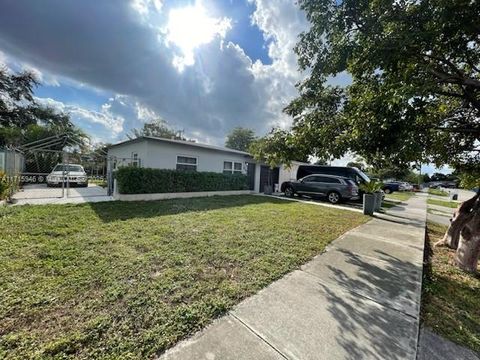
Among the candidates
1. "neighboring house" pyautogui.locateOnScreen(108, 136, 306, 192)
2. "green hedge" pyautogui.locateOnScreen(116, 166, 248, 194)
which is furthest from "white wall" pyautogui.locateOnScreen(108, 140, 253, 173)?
"green hedge" pyautogui.locateOnScreen(116, 166, 248, 194)

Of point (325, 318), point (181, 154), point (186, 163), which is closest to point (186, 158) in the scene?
point (186, 163)

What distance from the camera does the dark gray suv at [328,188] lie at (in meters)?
12.5

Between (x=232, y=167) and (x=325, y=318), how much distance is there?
12.8 meters

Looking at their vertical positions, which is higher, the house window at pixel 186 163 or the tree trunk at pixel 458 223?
the house window at pixel 186 163

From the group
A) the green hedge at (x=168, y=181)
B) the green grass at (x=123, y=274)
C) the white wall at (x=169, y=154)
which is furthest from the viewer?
the white wall at (x=169, y=154)

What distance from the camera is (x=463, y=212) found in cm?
564

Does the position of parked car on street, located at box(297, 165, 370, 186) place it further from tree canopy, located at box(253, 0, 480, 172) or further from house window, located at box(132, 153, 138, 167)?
house window, located at box(132, 153, 138, 167)

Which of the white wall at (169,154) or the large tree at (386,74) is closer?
the large tree at (386,74)

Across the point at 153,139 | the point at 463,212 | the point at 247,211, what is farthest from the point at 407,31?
the point at 153,139

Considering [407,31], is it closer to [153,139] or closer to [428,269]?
[428,269]

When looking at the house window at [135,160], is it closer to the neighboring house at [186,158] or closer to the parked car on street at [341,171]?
the neighboring house at [186,158]

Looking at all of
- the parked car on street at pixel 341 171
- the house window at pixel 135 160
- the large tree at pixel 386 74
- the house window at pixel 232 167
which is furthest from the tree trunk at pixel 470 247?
the house window at pixel 135 160

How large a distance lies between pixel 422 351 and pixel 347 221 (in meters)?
5.96

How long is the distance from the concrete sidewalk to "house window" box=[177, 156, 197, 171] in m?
9.64
